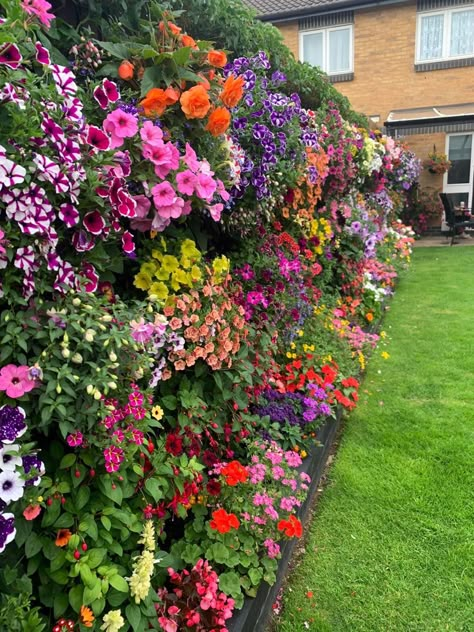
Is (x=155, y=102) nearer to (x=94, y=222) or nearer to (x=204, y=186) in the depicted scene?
(x=204, y=186)

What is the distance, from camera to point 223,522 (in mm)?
2045

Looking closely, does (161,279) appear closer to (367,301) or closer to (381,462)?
(381,462)

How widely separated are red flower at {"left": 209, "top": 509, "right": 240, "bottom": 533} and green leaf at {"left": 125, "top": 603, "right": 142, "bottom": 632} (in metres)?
0.51

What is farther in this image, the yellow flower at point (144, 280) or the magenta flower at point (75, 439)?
the yellow flower at point (144, 280)

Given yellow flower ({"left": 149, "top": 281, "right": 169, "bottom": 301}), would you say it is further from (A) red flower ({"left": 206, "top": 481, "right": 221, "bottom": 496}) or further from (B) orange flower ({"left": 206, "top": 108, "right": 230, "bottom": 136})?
(A) red flower ({"left": 206, "top": 481, "right": 221, "bottom": 496})

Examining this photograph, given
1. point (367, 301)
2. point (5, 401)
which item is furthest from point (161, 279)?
point (367, 301)

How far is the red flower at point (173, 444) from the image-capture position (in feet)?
6.72

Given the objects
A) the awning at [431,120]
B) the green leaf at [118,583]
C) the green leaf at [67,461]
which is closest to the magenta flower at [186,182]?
the green leaf at [67,461]

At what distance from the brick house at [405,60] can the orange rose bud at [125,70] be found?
11693 millimetres

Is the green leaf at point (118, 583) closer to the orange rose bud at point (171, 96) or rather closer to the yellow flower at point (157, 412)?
the yellow flower at point (157, 412)

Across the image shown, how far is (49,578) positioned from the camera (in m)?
1.53

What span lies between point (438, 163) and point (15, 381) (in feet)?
46.0

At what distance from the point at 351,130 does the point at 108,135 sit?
16.6 feet

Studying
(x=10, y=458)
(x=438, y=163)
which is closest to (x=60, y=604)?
(x=10, y=458)
